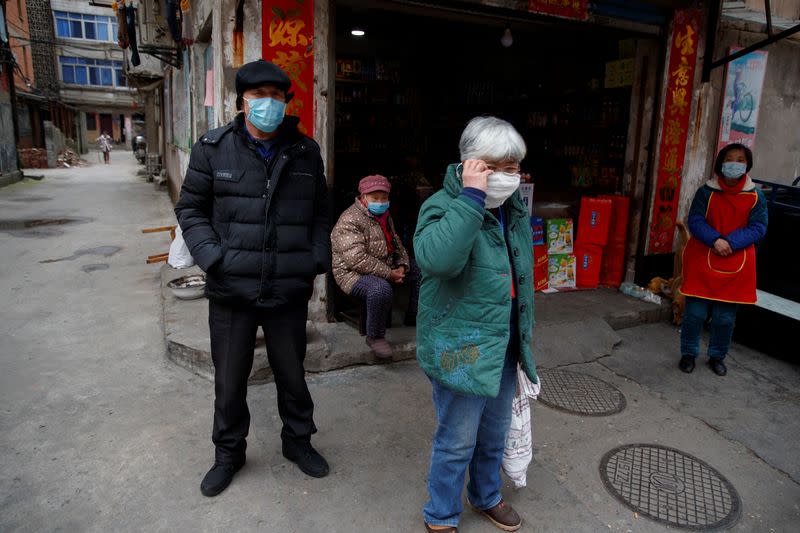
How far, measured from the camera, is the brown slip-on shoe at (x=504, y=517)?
263cm

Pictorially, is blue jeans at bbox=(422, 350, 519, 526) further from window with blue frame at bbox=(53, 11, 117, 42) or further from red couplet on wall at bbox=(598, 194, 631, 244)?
window with blue frame at bbox=(53, 11, 117, 42)

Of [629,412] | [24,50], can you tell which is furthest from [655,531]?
[24,50]

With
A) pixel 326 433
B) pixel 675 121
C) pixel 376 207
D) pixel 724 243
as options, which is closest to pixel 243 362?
pixel 326 433

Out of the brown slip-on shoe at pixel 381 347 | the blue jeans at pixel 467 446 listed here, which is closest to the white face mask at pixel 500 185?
the blue jeans at pixel 467 446

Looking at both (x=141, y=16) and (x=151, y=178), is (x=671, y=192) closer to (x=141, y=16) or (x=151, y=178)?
(x=141, y=16)

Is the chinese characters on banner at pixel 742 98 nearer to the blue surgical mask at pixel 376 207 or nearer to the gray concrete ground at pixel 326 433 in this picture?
the gray concrete ground at pixel 326 433

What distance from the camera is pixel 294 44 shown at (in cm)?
419

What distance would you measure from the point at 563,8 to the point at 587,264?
8.82 ft

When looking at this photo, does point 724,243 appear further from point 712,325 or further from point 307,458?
point 307,458

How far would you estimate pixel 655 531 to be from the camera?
2.69 meters

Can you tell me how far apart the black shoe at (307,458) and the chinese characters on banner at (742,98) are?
→ 18.9ft

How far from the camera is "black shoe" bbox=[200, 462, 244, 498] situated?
2791 millimetres

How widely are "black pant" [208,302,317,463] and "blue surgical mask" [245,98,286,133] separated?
904 mm

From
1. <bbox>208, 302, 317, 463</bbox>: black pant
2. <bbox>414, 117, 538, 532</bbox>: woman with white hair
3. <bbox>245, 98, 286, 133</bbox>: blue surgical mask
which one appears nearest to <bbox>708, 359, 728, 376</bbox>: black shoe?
<bbox>414, 117, 538, 532</bbox>: woman with white hair
